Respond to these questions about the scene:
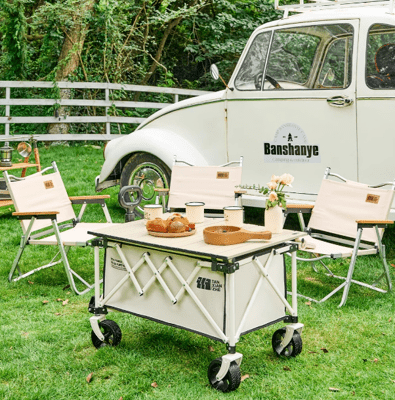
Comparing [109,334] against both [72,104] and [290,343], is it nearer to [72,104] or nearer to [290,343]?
[290,343]

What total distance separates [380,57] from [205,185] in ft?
6.67

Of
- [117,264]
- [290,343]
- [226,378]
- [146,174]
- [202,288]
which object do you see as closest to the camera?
[226,378]

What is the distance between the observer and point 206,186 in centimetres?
601

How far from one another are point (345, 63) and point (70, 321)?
135 inches

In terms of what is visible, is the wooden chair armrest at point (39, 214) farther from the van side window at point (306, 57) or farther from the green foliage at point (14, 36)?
the green foliage at point (14, 36)

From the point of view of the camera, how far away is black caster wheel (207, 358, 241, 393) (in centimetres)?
324

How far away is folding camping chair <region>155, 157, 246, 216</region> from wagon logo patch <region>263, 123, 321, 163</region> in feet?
1.14

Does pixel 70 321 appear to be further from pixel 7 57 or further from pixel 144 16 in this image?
pixel 144 16

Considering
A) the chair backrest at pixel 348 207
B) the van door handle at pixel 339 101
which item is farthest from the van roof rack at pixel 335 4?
the chair backrest at pixel 348 207

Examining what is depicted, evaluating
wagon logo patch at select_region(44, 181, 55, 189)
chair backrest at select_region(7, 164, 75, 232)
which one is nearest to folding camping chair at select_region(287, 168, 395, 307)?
chair backrest at select_region(7, 164, 75, 232)

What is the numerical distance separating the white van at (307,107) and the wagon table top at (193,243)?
6.81 ft

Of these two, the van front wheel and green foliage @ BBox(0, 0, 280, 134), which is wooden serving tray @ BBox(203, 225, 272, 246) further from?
green foliage @ BBox(0, 0, 280, 134)

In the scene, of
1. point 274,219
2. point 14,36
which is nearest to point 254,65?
point 274,219

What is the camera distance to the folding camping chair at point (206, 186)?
5.89 m
